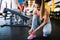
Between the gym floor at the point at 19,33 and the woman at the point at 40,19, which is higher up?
the woman at the point at 40,19

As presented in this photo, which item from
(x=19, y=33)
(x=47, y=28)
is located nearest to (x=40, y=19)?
(x=47, y=28)

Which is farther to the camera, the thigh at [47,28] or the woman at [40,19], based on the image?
the thigh at [47,28]

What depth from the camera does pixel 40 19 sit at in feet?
9.48

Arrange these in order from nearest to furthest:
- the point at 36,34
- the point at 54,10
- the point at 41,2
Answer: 1. the point at 41,2
2. the point at 36,34
3. the point at 54,10

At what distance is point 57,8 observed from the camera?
10.7ft

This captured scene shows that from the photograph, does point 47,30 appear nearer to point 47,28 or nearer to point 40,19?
point 47,28

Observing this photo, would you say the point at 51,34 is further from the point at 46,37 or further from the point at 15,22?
the point at 15,22

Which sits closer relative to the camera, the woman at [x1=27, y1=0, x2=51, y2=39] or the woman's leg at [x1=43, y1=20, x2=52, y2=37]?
the woman at [x1=27, y1=0, x2=51, y2=39]

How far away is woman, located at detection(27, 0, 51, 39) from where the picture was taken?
2.81m

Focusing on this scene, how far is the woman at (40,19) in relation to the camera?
2.81 metres

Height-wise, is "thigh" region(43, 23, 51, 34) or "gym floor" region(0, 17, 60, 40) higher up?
"thigh" region(43, 23, 51, 34)

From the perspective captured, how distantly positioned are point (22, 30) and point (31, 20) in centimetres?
35

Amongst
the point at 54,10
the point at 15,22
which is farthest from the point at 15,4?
the point at 54,10

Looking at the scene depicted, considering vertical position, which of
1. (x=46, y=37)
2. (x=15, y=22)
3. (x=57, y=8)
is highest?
(x=57, y=8)
